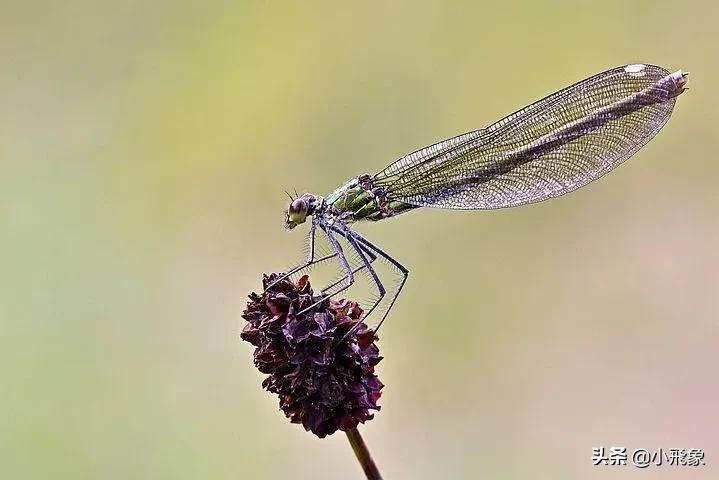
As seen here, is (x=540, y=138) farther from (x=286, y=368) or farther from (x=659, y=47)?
(x=659, y=47)

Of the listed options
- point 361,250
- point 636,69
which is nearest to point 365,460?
point 361,250

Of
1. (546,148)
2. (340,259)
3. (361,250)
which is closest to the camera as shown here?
(340,259)

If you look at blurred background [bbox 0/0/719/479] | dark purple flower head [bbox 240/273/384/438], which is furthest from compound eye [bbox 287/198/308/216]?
blurred background [bbox 0/0/719/479]

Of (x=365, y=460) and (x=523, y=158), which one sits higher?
(x=523, y=158)

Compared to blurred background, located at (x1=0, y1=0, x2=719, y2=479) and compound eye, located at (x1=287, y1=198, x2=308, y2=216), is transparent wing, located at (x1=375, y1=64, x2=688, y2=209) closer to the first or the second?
compound eye, located at (x1=287, y1=198, x2=308, y2=216)

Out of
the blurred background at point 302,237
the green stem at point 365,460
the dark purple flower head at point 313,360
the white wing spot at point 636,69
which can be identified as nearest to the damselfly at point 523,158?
the white wing spot at point 636,69

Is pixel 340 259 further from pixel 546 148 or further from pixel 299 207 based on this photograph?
pixel 546 148
